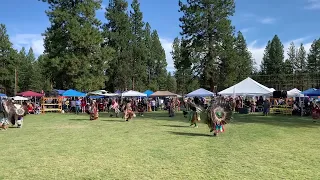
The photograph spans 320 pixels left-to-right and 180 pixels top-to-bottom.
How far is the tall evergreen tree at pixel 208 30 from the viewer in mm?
44469

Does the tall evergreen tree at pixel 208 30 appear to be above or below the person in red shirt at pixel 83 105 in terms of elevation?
above

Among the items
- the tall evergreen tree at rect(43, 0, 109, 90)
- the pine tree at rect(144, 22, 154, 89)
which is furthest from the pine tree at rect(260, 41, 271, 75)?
the tall evergreen tree at rect(43, 0, 109, 90)

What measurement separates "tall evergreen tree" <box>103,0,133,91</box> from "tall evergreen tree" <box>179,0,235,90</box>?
1180 centimetres

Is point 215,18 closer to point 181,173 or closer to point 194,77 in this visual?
point 194,77

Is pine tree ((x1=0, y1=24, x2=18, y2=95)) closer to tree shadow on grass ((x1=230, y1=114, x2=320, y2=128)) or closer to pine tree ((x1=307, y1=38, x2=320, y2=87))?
tree shadow on grass ((x1=230, y1=114, x2=320, y2=128))

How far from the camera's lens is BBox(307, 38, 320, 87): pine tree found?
7081 centimetres

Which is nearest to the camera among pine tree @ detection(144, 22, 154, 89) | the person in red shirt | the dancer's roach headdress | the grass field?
the grass field

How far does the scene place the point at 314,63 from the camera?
73.6m

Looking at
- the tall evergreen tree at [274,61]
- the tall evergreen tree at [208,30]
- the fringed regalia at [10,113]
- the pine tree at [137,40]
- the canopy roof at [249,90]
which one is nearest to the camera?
the fringed regalia at [10,113]

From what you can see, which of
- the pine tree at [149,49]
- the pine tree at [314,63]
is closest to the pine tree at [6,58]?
the pine tree at [149,49]

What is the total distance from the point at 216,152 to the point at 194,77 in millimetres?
39052

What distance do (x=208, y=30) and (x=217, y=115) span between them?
107 feet

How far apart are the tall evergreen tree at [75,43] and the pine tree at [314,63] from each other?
162ft

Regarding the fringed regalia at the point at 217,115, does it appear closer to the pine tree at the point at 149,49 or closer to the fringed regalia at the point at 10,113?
the fringed regalia at the point at 10,113
